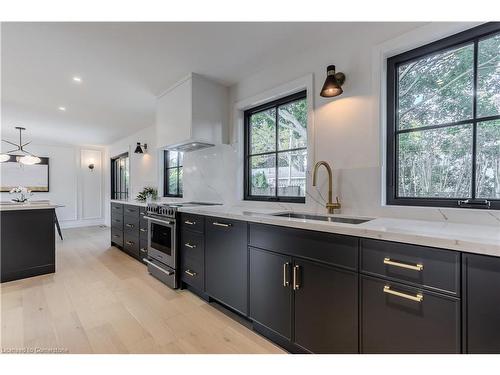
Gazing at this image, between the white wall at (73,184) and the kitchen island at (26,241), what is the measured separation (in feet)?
14.5

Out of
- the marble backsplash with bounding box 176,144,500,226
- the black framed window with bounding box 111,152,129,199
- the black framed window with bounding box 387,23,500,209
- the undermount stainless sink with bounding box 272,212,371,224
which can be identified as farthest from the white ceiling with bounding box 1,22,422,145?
the black framed window with bounding box 111,152,129,199

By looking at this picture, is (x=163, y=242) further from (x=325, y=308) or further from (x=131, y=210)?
(x=325, y=308)

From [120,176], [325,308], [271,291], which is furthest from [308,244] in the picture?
[120,176]

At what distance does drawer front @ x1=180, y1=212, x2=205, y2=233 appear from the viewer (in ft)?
7.61

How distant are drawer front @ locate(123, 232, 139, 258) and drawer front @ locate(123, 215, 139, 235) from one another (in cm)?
8

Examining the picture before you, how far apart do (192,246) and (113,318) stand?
0.88 m

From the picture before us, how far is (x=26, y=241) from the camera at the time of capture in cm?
303

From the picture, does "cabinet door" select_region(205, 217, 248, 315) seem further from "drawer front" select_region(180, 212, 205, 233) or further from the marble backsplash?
the marble backsplash

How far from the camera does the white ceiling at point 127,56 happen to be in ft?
6.34

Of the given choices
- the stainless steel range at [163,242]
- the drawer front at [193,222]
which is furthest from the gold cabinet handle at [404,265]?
the stainless steel range at [163,242]

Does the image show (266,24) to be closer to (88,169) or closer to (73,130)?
(73,130)

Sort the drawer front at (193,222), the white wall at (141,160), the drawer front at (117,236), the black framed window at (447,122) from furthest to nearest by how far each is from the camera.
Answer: the white wall at (141,160), the drawer front at (117,236), the drawer front at (193,222), the black framed window at (447,122)

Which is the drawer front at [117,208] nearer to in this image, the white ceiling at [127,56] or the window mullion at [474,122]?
the white ceiling at [127,56]

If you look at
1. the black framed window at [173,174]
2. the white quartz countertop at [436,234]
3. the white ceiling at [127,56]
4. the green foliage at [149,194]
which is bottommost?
the white quartz countertop at [436,234]
